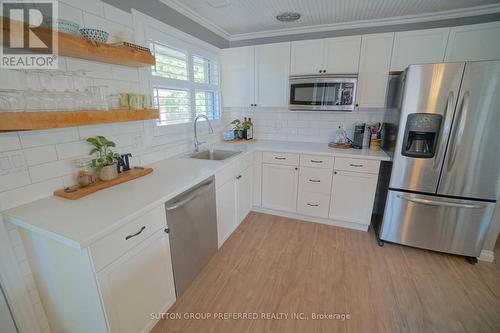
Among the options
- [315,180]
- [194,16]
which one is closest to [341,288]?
[315,180]

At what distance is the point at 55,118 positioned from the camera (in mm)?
1156

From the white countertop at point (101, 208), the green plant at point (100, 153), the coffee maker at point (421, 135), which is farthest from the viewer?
the coffee maker at point (421, 135)

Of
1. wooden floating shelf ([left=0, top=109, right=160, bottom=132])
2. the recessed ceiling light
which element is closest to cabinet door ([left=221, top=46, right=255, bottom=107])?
the recessed ceiling light

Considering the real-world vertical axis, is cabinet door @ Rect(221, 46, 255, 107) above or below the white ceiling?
below

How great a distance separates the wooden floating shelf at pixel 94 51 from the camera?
115cm

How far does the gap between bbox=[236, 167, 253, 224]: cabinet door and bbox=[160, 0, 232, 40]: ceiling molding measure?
1.78 metres

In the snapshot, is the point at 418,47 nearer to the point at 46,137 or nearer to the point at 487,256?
the point at 487,256

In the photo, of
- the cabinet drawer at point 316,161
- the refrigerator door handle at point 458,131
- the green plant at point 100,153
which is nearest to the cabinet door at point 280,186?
the cabinet drawer at point 316,161

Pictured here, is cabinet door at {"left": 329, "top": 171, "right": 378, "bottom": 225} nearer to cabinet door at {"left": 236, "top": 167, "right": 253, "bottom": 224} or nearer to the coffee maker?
the coffee maker

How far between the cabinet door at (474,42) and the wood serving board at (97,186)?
3.14m

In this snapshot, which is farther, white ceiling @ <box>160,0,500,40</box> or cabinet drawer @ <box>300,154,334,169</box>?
cabinet drawer @ <box>300,154,334,169</box>

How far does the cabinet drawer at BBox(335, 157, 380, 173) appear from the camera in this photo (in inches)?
93.8

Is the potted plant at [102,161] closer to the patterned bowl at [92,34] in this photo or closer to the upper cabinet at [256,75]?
the patterned bowl at [92,34]

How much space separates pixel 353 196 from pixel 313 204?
47cm
